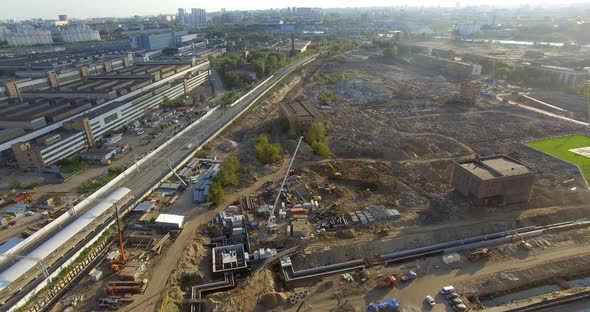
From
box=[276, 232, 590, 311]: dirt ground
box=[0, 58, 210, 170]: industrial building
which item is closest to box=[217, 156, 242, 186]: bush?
box=[276, 232, 590, 311]: dirt ground

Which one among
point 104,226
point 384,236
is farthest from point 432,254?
point 104,226

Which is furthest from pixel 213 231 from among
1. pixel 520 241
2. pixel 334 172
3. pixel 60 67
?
pixel 60 67

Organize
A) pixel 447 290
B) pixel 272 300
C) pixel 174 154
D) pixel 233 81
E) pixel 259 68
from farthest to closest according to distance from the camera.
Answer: pixel 259 68 < pixel 233 81 < pixel 174 154 < pixel 447 290 < pixel 272 300

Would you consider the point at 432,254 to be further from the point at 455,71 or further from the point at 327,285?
the point at 455,71

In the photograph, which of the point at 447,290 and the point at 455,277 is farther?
the point at 455,277

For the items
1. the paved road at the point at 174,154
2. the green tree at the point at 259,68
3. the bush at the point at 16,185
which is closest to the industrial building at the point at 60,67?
the green tree at the point at 259,68

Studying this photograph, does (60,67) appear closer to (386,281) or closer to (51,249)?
(51,249)

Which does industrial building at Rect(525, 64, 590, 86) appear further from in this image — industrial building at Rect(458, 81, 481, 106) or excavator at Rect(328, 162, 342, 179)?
excavator at Rect(328, 162, 342, 179)
